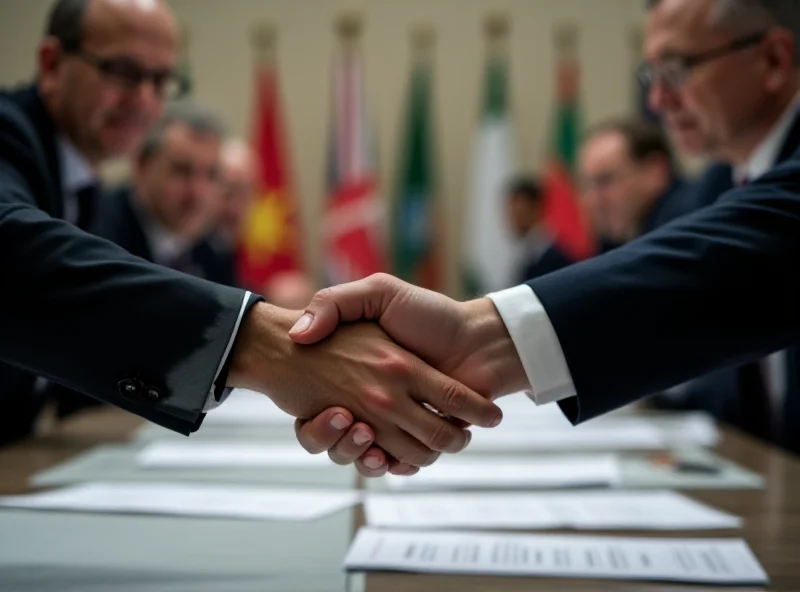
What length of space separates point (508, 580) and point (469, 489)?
565 millimetres

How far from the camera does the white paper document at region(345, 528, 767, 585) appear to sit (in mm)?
1154

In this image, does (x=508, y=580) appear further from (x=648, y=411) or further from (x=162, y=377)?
(x=648, y=411)

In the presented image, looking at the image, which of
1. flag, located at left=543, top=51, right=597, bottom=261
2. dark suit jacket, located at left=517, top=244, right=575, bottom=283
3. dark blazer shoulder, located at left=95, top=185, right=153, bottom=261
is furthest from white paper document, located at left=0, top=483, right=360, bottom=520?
flag, located at left=543, top=51, right=597, bottom=261

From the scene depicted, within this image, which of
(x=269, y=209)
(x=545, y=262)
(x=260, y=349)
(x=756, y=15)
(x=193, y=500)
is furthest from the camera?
(x=269, y=209)

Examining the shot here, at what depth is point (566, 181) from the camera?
6.62 m

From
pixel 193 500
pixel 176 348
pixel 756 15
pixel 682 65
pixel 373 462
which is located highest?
pixel 756 15

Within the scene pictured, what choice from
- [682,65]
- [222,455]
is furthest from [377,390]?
[682,65]

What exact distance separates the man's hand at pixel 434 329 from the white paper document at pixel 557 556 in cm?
16

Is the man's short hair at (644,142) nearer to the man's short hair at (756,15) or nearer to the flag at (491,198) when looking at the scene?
the flag at (491,198)

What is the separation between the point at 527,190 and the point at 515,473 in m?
4.61

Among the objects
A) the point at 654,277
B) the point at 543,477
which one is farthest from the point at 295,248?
the point at 654,277

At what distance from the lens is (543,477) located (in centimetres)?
179

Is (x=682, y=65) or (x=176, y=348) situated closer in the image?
(x=176, y=348)

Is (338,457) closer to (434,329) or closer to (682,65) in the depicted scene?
(434,329)
